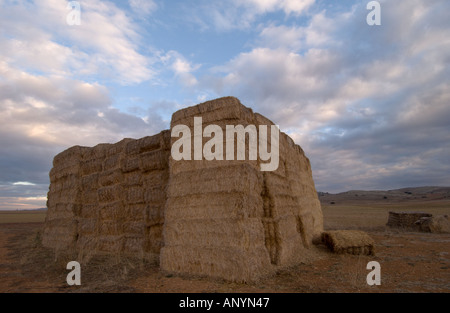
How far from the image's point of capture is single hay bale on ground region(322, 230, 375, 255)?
7.33m

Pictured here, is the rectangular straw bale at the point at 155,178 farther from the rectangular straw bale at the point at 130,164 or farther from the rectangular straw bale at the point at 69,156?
the rectangular straw bale at the point at 69,156

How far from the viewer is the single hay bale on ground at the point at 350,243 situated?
733cm

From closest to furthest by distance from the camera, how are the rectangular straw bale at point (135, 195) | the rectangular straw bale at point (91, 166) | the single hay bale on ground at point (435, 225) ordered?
the rectangular straw bale at point (135, 195)
the rectangular straw bale at point (91, 166)
the single hay bale on ground at point (435, 225)

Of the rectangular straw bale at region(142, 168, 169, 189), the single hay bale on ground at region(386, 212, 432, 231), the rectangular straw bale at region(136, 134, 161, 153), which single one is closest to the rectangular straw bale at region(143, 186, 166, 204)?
the rectangular straw bale at region(142, 168, 169, 189)

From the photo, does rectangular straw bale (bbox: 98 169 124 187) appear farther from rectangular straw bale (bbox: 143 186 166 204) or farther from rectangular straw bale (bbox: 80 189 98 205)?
rectangular straw bale (bbox: 143 186 166 204)

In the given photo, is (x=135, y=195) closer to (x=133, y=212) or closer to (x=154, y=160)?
(x=133, y=212)

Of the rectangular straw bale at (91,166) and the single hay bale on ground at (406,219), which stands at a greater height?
the rectangular straw bale at (91,166)

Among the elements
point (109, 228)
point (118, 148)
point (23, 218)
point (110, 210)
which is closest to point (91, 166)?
point (118, 148)

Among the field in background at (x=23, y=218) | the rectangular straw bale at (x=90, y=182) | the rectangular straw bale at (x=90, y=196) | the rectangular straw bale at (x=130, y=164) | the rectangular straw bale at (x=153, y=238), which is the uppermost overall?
the rectangular straw bale at (x=130, y=164)

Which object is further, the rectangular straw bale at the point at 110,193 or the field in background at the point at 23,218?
the field in background at the point at 23,218

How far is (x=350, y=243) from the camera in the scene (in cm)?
744

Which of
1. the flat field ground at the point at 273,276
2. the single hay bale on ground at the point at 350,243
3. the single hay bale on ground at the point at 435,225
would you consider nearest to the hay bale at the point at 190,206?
the flat field ground at the point at 273,276

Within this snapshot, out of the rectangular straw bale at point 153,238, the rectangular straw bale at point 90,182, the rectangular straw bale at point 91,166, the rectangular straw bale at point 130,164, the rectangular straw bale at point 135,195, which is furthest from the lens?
the rectangular straw bale at point 91,166

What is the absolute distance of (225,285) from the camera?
446 centimetres
